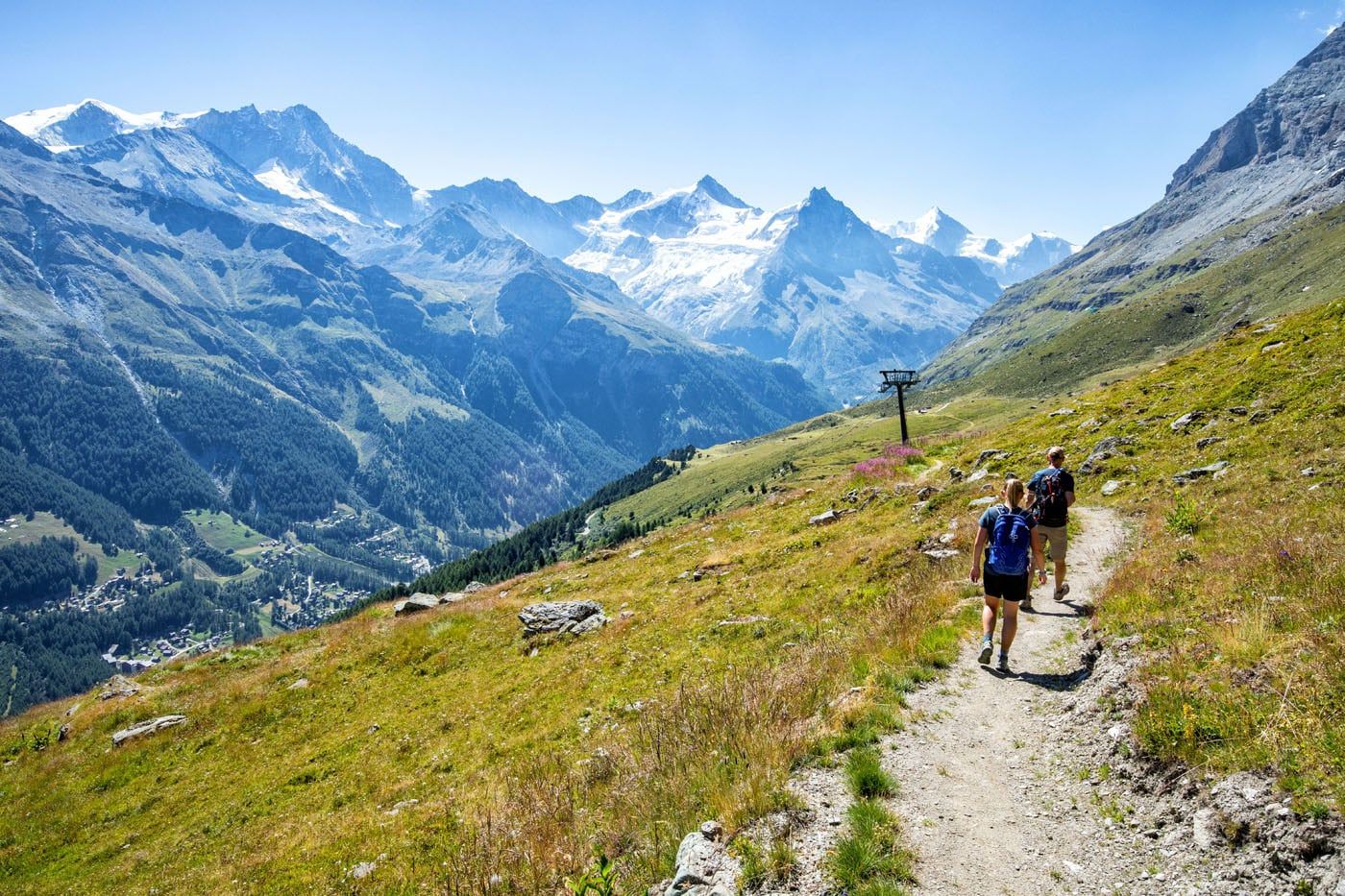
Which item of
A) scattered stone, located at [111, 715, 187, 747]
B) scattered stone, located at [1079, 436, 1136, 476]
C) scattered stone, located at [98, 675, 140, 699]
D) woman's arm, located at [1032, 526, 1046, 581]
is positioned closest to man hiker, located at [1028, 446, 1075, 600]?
woman's arm, located at [1032, 526, 1046, 581]

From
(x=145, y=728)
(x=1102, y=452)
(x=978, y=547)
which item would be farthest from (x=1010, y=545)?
(x=145, y=728)

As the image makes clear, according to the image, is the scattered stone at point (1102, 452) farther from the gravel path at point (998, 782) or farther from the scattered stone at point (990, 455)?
the gravel path at point (998, 782)

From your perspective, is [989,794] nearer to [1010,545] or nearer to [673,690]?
[1010,545]

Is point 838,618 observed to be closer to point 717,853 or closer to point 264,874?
point 717,853

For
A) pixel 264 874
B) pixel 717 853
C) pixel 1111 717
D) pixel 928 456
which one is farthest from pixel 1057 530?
pixel 928 456

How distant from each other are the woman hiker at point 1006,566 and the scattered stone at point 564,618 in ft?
51.8

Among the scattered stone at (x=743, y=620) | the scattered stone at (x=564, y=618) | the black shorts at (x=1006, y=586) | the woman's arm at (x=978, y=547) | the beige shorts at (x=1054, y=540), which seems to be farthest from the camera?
the scattered stone at (x=564, y=618)

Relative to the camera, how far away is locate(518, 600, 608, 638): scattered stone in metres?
25.6

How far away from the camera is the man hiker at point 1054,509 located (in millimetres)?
16844

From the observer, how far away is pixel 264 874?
14.2m

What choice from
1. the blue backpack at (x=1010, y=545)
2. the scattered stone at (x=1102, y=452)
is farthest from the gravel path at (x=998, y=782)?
the scattered stone at (x=1102, y=452)

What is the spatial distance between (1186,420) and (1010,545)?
72.6 feet

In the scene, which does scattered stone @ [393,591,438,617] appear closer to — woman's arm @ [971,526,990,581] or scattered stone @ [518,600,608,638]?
scattered stone @ [518,600,608,638]

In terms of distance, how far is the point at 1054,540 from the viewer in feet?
55.9
